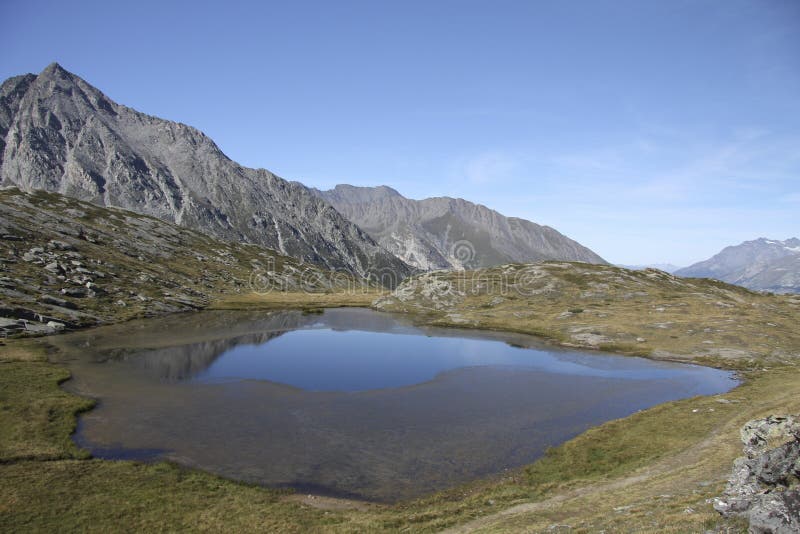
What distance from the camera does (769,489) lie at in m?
21.9

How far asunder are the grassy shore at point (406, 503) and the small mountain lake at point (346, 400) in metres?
2.74

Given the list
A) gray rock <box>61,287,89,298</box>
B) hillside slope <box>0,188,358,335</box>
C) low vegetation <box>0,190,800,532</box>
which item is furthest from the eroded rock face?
gray rock <box>61,287,89,298</box>

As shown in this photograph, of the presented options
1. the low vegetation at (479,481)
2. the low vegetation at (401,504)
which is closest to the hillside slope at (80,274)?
the low vegetation at (479,481)

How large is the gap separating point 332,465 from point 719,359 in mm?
85625

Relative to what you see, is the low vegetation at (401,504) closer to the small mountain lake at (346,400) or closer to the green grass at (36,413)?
the green grass at (36,413)

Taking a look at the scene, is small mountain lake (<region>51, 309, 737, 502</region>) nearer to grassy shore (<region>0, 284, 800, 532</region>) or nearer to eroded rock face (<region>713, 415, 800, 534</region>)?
grassy shore (<region>0, 284, 800, 532</region>)

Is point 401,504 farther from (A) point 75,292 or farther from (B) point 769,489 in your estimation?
(A) point 75,292

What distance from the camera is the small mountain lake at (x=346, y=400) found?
40812mm

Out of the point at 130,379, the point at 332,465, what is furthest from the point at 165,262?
the point at 332,465

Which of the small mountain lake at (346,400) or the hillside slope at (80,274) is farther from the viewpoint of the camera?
the hillside slope at (80,274)

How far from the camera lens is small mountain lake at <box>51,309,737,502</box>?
4081cm

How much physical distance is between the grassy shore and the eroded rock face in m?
1.30

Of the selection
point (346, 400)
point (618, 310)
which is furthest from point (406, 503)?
point (618, 310)

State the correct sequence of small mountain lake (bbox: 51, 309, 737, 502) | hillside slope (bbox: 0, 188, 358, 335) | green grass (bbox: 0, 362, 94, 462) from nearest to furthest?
1. green grass (bbox: 0, 362, 94, 462)
2. small mountain lake (bbox: 51, 309, 737, 502)
3. hillside slope (bbox: 0, 188, 358, 335)
